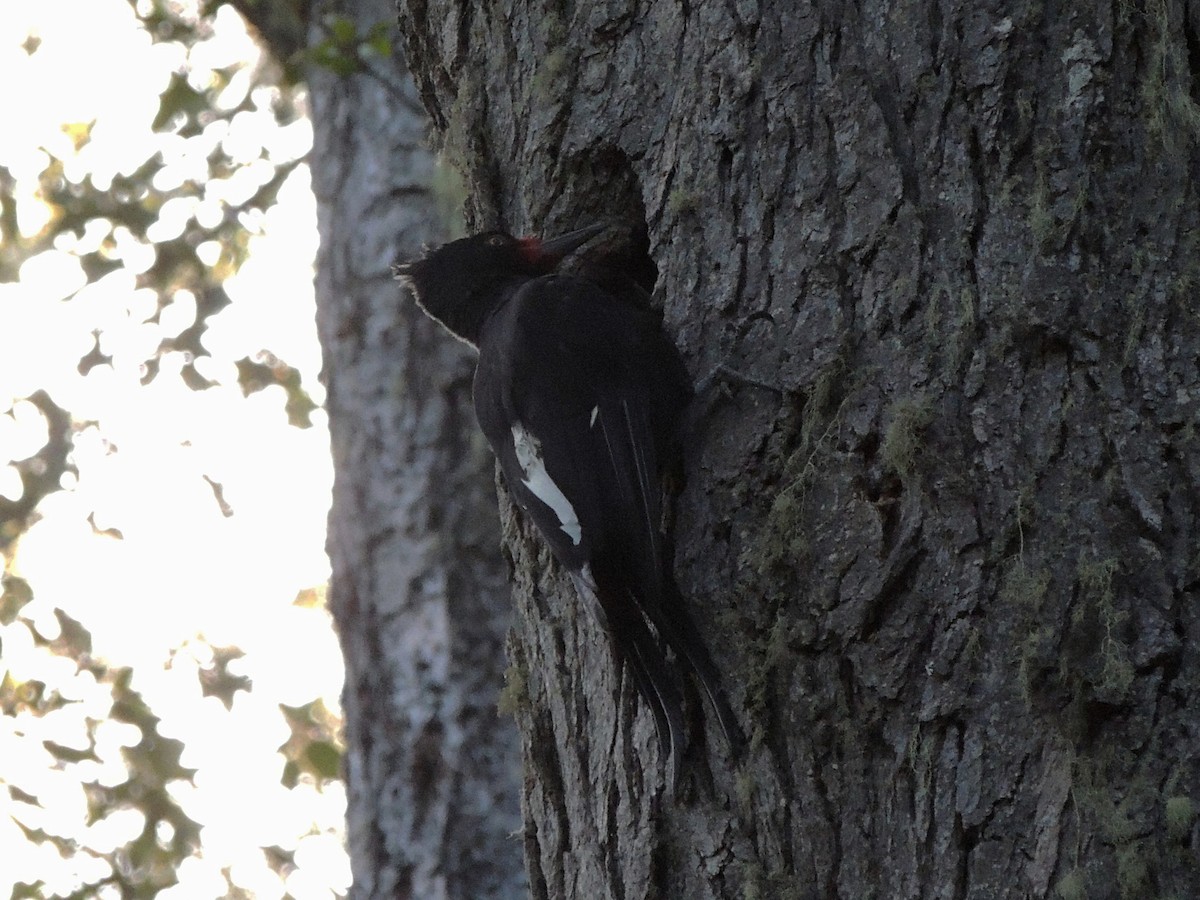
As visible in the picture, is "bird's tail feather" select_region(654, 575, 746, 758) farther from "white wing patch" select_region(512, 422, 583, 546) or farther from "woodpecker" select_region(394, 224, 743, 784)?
"white wing patch" select_region(512, 422, 583, 546)

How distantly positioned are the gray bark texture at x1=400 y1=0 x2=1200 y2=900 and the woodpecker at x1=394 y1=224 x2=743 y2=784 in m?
0.07

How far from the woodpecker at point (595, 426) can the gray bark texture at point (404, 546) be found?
3.53 feet

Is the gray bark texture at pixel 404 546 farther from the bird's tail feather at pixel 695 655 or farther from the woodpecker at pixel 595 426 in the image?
the bird's tail feather at pixel 695 655

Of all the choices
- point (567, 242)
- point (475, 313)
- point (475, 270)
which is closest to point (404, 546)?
point (475, 313)

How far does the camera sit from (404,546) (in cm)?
450

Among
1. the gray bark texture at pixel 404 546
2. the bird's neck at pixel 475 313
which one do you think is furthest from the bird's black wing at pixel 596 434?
the gray bark texture at pixel 404 546

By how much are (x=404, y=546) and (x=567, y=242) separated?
1.68 m

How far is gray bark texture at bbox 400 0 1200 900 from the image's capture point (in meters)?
2.04

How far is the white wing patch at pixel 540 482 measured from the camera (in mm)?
2713

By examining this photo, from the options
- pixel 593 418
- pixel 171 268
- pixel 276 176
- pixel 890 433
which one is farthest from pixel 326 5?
pixel 890 433

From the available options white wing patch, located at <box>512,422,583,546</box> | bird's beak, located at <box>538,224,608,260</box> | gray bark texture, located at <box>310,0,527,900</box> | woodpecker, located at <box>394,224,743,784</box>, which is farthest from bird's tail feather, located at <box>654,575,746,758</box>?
gray bark texture, located at <box>310,0,527,900</box>

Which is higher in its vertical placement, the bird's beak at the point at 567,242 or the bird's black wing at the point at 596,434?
the bird's beak at the point at 567,242

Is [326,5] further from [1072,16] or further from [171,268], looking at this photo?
[1072,16]

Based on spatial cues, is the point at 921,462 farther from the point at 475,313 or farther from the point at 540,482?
the point at 475,313
